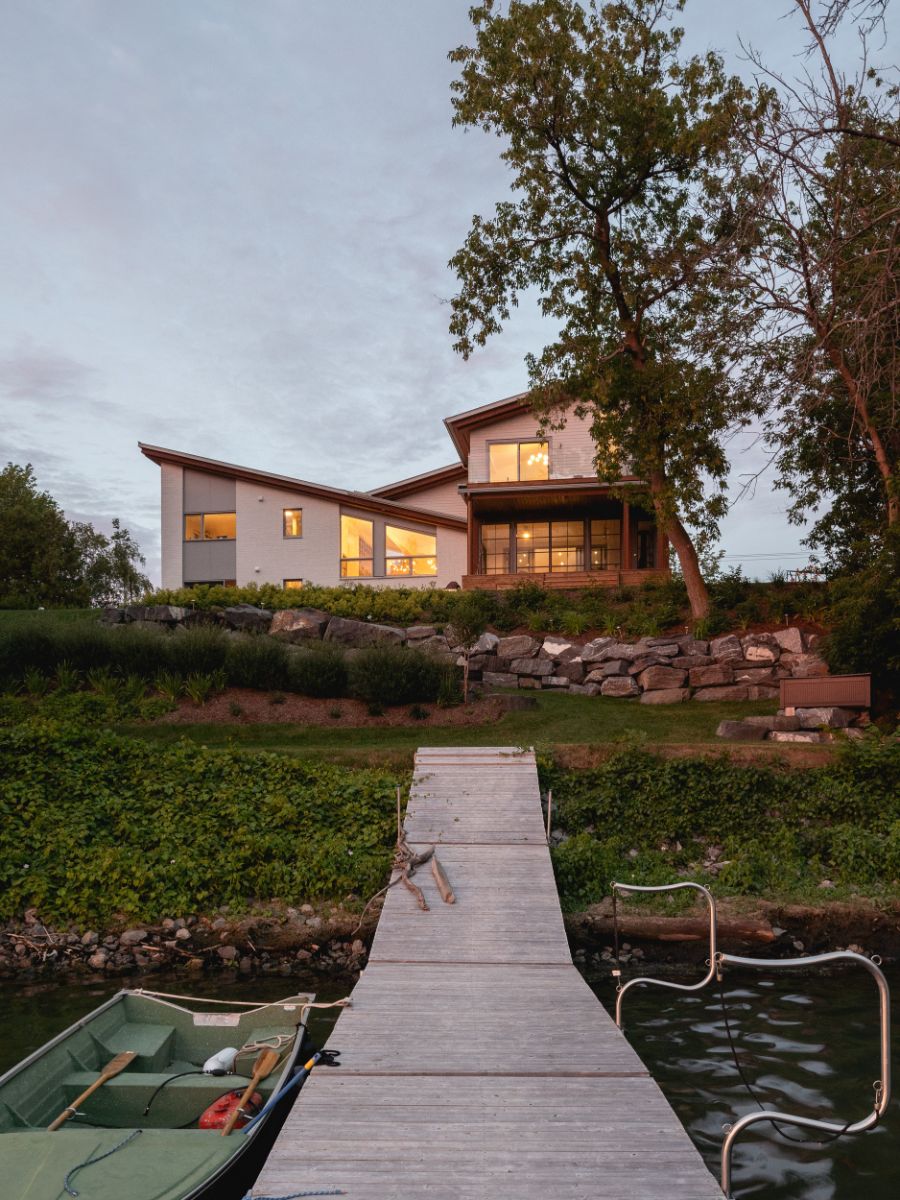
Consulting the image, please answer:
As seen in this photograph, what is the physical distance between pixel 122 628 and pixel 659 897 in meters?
12.9

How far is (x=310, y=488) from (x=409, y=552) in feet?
13.8

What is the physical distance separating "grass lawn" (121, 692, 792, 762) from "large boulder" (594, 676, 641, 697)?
1.76m

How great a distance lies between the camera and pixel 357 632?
70.5ft

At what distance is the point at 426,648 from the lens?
1928cm

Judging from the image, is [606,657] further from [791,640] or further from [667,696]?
[791,640]

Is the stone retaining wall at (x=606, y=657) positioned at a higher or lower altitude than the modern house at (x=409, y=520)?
lower

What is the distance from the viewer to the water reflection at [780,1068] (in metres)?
5.48

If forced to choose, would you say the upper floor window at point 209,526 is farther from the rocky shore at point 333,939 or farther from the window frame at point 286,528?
the rocky shore at point 333,939

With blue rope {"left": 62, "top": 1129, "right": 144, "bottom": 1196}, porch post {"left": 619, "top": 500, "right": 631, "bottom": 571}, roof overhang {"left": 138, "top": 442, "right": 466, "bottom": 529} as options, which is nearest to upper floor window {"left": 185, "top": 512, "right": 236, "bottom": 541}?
roof overhang {"left": 138, "top": 442, "right": 466, "bottom": 529}

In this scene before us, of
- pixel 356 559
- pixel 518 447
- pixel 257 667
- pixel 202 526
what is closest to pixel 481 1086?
pixel 257 667

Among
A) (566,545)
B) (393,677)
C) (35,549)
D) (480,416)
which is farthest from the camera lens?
(35,549)

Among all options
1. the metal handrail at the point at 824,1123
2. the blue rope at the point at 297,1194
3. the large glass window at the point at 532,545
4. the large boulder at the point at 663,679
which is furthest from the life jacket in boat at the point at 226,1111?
the large glass window at the point at 532,545

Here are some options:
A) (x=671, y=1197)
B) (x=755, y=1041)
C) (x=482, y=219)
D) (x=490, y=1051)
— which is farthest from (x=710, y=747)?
(x=482, y=219)

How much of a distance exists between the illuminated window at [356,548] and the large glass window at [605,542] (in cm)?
825
